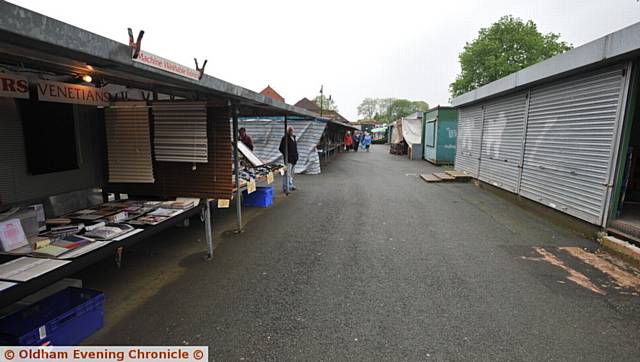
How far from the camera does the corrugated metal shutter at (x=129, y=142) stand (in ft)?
14.2

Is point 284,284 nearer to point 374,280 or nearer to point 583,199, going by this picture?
point 374,280

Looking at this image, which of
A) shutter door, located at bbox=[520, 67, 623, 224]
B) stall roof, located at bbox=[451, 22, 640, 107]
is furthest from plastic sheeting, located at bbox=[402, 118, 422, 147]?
shutter door, located at bbox=[520, 67, 623, 224]

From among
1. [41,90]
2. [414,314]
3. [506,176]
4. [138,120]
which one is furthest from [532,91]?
[41,90]

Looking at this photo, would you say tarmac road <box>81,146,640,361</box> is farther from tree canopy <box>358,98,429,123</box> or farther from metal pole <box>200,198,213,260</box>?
tree canopy <box>358,98,429,123</box>

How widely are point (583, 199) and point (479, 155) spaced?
5.20 metres

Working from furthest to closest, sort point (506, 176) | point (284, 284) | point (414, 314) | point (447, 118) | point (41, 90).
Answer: point (447, 118), point (506, 176), point (284, 284), point (41, 90), point (414, 314)

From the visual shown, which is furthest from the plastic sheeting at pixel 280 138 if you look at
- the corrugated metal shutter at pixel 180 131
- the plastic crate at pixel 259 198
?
the corrugated metal shutter at pixel 180 131

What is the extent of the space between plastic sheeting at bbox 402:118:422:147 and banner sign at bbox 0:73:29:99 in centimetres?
2000

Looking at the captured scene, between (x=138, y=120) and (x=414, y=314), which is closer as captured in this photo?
(x=414, y=314)

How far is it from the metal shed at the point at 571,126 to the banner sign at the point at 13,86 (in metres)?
7.27

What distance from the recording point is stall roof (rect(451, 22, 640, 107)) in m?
4.40

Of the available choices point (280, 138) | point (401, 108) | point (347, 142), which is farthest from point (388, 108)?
point (280, 138)

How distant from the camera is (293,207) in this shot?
757cm

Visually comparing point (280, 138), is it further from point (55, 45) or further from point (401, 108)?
point (401, 108)
